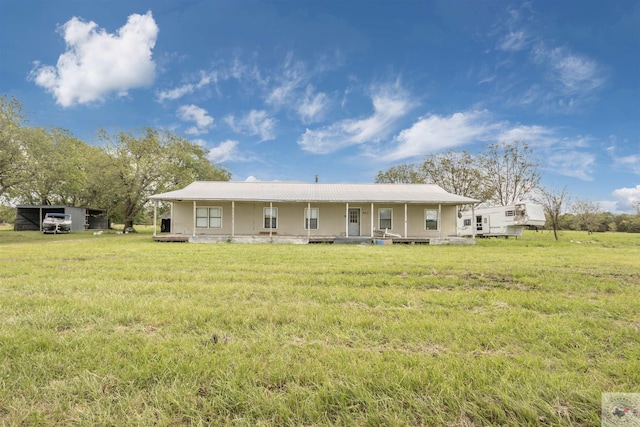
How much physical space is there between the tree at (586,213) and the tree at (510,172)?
7.60m

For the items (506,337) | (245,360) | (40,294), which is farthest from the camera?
(40,294)

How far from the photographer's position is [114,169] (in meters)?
23.8

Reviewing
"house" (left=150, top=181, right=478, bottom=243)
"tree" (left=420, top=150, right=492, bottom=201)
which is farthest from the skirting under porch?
"tree" (left=420, top=150, right=492, bottom=201)

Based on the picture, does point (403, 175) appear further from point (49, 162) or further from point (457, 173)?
point (49, 162)

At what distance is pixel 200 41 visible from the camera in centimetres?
1673

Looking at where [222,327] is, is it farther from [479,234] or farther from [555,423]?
[479,234]

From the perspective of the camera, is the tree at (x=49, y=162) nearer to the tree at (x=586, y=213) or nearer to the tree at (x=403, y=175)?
the tree at (x=403, y=175)

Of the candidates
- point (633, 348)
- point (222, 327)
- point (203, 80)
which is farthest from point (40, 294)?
point (203, 80)

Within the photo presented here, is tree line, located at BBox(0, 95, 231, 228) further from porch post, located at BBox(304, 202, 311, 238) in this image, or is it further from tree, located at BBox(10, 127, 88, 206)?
porch post, located at BBox(304, 202, 311, 238)

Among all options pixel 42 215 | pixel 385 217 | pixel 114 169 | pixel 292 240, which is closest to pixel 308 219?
pixel 292 240

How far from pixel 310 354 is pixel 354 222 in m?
15.5

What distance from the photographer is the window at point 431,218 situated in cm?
1764

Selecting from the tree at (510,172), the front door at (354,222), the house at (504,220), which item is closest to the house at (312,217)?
the front door at (354,222)

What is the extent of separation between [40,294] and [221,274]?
264 centimetres
